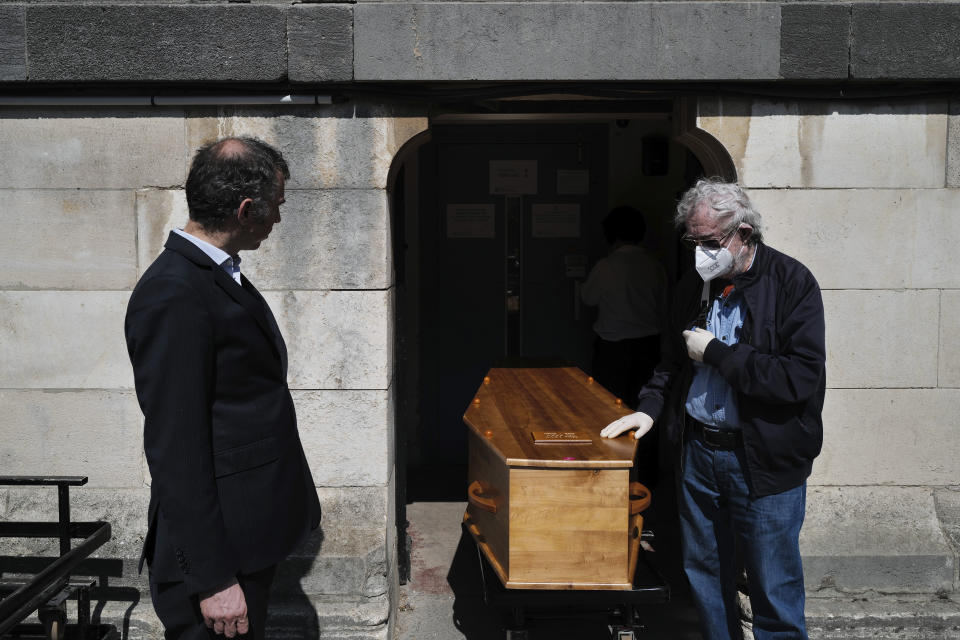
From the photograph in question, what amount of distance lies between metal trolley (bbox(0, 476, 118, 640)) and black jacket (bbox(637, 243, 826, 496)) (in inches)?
90.9

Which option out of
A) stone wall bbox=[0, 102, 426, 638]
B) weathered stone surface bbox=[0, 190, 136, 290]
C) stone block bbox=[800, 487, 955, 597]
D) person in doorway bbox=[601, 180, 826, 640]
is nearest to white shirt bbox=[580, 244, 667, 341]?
stone block bbox=[800, 487, 955, 597]

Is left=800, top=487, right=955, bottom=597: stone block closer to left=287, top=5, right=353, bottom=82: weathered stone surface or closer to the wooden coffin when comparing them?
the wooden coffin

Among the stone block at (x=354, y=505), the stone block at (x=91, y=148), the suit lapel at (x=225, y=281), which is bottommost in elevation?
the stone block at (x=354, y=505)

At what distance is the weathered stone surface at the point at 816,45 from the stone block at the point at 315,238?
1.98 m

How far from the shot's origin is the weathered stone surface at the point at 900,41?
4215 millimetres

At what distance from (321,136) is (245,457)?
2.00m

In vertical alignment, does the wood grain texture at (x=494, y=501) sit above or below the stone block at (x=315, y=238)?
below

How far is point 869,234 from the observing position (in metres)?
4.36

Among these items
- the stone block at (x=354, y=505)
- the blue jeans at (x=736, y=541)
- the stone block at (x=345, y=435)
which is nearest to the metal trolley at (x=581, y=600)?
the blue jeans at (x=736, y=541)

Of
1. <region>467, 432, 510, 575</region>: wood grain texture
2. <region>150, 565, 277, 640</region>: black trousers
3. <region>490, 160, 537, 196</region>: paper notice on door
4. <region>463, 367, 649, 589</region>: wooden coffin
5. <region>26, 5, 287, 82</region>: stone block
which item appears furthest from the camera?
<region>490, 160, 537, 196</region>: paper notice on door

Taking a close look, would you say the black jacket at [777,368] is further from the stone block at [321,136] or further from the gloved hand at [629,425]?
the stone block at [321,136]

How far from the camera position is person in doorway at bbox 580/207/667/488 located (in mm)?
6434

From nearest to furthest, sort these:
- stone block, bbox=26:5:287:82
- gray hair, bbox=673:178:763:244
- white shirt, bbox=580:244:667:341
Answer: gray hair, bbox=673:178:763:244 < stone block, bbox=26:5:287:82 < white shirt, bbox=580:244:667:341

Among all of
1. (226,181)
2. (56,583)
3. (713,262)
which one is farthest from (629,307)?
(56,583)
